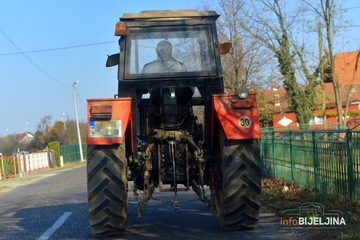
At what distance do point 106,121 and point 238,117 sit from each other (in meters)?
1.67

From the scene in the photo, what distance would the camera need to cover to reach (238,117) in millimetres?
7125

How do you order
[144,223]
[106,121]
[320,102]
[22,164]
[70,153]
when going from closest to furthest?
[106,121] < [144,223] < [22,164] < [320,102] < [70,153]

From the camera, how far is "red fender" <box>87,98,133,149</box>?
7.02 meters

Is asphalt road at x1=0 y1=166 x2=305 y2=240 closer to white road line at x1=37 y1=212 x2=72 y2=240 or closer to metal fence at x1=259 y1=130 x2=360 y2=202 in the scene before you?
white road line at x1=37 y1=212 x2=72 y2=240

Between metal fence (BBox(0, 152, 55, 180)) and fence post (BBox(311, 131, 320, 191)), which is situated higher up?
fence post (BBox(311, 131, 320, 191))

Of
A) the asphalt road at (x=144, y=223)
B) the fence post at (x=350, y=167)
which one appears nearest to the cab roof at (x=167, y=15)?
the asphalt road at (x=144, y=223)

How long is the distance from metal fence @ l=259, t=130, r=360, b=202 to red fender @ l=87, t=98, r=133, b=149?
3.64 m

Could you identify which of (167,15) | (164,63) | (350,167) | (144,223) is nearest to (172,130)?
(164,63)

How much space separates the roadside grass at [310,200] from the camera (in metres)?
6.76

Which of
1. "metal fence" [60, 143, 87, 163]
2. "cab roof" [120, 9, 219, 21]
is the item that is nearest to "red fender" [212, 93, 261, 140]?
"cab roof" [120, 9, 219, 21]

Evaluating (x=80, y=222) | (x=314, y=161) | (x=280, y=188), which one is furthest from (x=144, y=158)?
(x=280, y=188)

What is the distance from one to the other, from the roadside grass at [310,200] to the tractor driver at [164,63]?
2793 millimetres

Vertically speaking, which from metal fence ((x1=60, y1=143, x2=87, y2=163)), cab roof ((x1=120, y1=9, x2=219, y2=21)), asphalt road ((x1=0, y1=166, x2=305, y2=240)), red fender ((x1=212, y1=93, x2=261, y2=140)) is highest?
cab roof ((x1=120, y1=9, x2=219, y2=21))

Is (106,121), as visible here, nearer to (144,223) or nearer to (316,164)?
(144,223)
